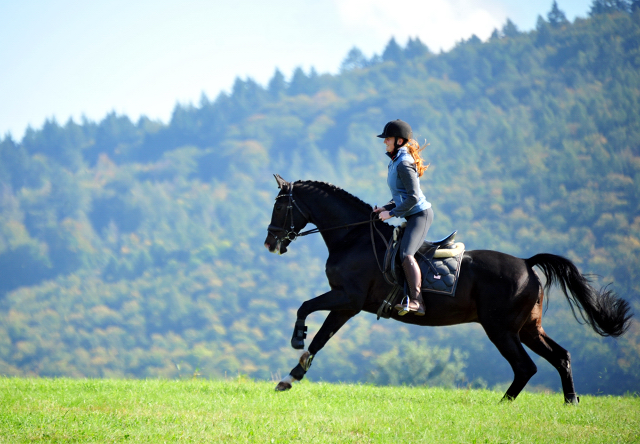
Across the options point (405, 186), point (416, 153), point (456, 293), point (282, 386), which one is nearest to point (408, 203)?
point (405, 186)

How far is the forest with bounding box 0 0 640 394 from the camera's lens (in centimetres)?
8875

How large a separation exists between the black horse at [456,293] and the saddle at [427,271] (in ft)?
0.32

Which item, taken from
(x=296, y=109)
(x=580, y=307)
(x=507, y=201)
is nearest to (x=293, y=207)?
(x=580, y=307)

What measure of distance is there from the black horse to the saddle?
0.10m

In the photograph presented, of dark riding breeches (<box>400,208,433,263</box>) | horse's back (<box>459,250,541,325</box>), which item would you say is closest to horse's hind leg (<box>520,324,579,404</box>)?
horse's back (<box>459,250,541,325</box>)

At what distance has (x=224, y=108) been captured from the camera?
16100 centimetres

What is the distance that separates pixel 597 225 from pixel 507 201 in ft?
70.3

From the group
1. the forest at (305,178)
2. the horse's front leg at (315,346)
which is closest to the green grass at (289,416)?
the horse's front leg at (315,346)

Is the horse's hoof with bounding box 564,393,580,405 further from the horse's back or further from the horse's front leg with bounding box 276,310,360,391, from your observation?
the horse's front leg with bounding box 276,310,360,391

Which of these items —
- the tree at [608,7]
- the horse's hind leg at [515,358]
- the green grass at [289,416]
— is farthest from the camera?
the tree at [608,7]

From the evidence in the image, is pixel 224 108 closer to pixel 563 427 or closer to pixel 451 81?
pixel 451 81

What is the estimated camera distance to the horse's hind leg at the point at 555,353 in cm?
834

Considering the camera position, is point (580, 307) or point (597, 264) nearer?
point (580, 307)

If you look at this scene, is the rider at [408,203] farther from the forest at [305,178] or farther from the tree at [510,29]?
the tree at [510,29]
